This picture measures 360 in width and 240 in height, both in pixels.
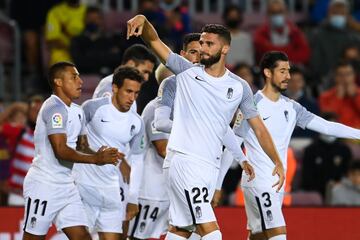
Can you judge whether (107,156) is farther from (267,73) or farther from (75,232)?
(267,73)

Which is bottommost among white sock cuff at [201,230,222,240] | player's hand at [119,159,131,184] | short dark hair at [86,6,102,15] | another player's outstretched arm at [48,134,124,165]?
white sock cuff at [201,230,222,240]

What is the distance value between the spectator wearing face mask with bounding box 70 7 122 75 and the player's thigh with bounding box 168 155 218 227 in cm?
686

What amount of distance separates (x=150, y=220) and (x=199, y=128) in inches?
90.3

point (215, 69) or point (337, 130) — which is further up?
point (215, 69)

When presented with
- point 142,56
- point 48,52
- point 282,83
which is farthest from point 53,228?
point 48,52

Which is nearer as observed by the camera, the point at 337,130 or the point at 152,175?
the point at 337,130

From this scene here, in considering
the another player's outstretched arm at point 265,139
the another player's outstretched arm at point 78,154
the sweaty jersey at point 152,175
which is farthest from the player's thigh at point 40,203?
the another player's outstretched arm at point 265,139

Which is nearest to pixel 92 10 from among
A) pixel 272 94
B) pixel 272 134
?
pixel 272 94

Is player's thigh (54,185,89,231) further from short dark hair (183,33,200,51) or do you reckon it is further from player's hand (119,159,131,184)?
short dark hair (183,33,200,51)

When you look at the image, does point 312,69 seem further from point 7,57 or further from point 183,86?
point 183,86

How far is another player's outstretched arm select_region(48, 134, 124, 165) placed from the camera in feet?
37.9

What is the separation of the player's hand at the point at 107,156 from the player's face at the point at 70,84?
0.69m

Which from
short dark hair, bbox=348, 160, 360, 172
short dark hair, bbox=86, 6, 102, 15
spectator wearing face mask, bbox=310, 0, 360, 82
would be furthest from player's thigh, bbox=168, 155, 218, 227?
spectator wearing face mask, bbox=310, 0, 360, 82

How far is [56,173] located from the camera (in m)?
11.9
